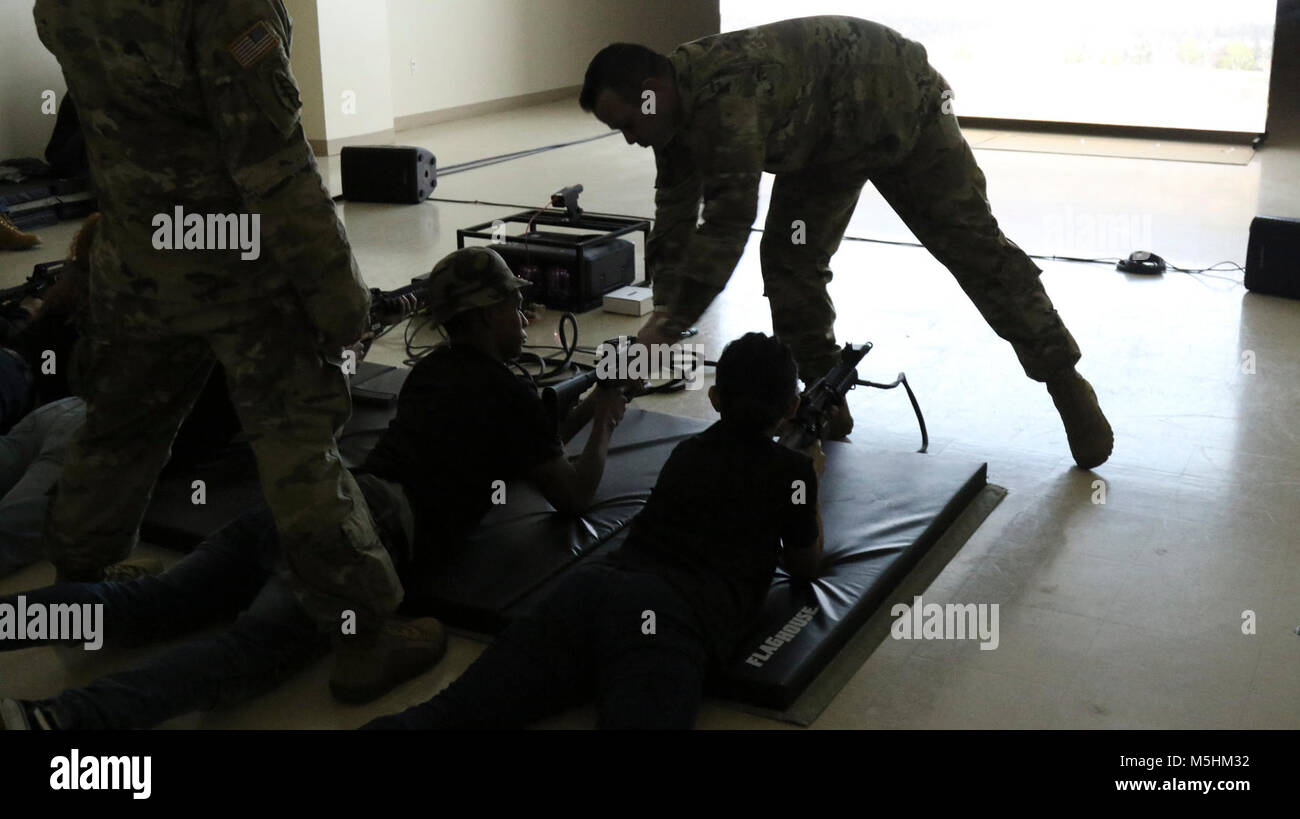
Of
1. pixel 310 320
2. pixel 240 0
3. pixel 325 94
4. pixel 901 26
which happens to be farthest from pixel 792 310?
pixel 901 26

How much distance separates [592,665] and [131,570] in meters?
1.24

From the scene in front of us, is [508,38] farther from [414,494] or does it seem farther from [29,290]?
[414,494]

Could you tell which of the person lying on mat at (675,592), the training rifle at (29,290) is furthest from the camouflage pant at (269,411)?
the training rifle at (29,290)

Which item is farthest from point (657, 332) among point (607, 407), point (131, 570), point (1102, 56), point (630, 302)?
point (1102, 56)

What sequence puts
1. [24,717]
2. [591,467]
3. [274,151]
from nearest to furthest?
[24,717]
[274,151]
[591,467]

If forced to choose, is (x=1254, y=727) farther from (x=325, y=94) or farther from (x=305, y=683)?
(x=325, y=94)

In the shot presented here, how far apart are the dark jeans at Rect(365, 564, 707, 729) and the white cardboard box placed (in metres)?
3.17

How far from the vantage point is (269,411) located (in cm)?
250

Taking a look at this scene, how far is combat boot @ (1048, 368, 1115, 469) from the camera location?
3.81m

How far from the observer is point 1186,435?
416 centimetres

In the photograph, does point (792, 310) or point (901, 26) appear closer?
point (792, 310)

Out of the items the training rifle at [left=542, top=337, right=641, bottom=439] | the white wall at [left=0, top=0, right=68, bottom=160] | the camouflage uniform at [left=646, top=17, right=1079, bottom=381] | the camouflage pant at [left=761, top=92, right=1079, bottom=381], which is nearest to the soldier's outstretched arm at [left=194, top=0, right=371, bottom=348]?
the training rifle at [left=542, top=337, right=641, bottom=439]

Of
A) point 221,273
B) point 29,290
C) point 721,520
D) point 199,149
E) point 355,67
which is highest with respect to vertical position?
point 355,67
